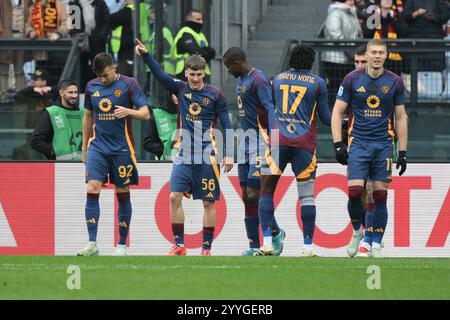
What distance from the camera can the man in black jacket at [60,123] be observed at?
17906 millimetres

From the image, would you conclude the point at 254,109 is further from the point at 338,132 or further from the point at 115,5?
the point at 115,5

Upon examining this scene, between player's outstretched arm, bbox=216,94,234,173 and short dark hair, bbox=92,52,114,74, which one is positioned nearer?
short dark hair, bbox=92,52,114,74

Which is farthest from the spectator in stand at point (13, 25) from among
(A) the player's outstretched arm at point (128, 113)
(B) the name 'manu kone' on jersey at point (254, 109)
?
(B) the name 'manu kone' on jersey at point (254, 109)

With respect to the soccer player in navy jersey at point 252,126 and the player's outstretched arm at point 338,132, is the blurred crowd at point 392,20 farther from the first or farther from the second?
the player's outstretched arm at point 338,132

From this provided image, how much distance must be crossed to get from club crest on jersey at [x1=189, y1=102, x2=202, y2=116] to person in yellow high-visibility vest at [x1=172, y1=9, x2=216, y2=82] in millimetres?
4158

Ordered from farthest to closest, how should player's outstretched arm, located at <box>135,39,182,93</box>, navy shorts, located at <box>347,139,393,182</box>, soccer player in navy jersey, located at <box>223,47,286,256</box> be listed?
soccer player in navy jersey, located at <box>223,47,286,256</box>, player's outstretched arm, located at <box>135,39,182,93</box>, navy shorts, located at <box>347,139,393,182</box>

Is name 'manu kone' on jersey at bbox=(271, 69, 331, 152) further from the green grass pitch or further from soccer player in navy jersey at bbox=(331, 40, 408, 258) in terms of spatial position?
the green grass pitch

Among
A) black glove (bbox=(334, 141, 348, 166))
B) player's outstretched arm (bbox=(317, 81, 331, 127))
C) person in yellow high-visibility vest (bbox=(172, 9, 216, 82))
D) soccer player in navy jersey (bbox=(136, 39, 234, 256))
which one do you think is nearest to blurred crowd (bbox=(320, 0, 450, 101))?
person in yellow high-visibility vest (bbox=(172, 9, 216, 82))

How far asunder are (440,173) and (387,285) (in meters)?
6.50

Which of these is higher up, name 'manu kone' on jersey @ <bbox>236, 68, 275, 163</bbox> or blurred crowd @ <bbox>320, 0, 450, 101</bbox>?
blurred crowd @ <bbox>320, 0, 450, 101</bbox>

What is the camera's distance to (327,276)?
39.3 ft

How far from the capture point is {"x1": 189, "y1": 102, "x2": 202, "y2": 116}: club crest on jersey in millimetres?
15195

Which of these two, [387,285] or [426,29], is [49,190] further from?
[387,285]
